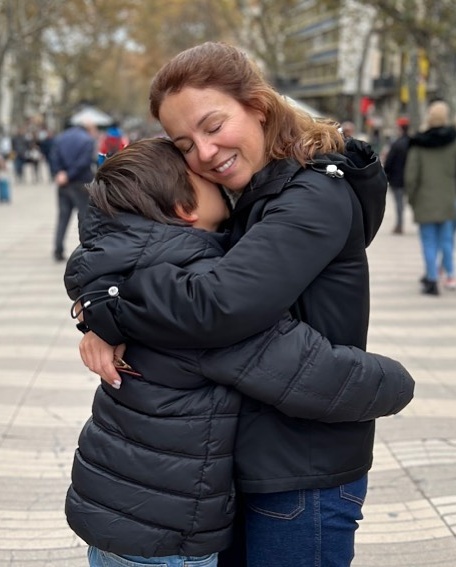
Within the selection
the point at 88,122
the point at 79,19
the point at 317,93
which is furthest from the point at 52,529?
the point at 317,93

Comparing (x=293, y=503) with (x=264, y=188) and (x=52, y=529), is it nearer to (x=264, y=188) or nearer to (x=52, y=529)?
(x=264, y=188)

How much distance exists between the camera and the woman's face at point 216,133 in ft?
5.99

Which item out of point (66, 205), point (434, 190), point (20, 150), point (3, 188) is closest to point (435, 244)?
point (434, 190)

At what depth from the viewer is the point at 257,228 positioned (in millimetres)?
1714

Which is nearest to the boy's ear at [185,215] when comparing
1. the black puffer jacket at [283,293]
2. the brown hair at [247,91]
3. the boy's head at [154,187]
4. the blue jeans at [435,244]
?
the boy's head at [154,187]

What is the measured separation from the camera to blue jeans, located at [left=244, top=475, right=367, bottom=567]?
1849 mm

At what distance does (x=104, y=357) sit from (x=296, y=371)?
1.40 feet

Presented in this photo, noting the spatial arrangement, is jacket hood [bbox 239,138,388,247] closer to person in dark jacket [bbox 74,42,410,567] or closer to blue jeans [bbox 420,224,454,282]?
person in dark jacket [bbox 74,42,410,567]

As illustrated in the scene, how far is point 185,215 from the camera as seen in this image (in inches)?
71.1

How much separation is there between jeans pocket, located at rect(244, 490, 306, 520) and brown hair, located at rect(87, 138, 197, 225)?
66 centimetres

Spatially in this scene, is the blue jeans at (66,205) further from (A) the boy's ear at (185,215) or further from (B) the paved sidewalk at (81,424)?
(A) the boy's ear at (185,215)

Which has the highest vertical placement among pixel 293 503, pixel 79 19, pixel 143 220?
Answer: pixel 143 220

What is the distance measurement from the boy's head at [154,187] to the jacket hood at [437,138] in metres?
7.47

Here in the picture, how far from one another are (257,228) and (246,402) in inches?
15.6
